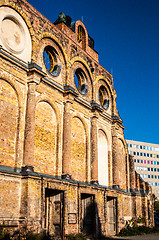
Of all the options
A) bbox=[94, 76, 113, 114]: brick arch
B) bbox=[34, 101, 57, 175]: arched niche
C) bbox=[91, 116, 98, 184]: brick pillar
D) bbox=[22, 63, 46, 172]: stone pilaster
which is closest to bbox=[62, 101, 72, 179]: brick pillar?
bbox=[34, 101, 57, 175]: arched niche

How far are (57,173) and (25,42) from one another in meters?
8.11

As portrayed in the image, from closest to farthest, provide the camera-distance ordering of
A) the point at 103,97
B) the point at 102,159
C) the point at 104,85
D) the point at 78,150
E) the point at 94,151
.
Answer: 1. the point at 78,150
2. the point at 94,151
3. the point at 102,159
4. the point at 104,85
5. the point at 103,97

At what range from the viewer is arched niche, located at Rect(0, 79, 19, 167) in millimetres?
15492

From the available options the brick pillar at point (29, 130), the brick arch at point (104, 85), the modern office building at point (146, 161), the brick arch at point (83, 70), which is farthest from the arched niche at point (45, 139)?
Result: the modern office building at point (146, 161)

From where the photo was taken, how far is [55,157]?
63.2ft

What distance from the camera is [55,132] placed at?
774 inches

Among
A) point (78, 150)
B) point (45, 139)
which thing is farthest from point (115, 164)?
point (45, 139)

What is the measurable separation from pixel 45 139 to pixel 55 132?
4.12 ft

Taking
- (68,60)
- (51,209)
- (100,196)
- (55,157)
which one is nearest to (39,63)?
(68,60)

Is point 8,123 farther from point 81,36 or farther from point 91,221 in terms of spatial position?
point 81,36

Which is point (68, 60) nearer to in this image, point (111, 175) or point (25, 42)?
point (25, 42)

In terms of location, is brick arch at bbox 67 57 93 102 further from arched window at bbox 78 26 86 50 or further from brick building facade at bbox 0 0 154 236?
arched window at bbox 78 26 86 50

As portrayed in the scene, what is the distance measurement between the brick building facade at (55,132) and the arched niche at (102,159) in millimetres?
82

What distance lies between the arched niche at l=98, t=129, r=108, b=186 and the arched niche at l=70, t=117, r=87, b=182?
2.59 m
